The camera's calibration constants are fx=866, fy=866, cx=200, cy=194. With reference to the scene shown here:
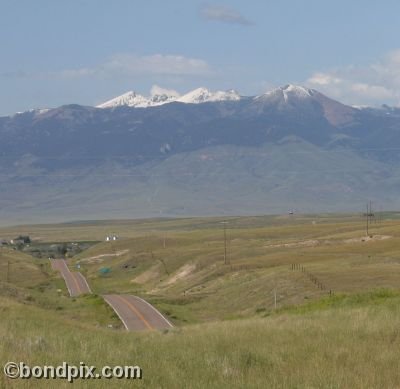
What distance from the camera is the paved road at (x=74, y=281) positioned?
9797cm

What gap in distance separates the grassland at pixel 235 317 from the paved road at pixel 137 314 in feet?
3.68

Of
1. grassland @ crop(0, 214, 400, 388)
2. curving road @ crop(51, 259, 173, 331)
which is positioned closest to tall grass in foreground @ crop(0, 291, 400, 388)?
grassland @ crop(0, 214, 400, 388)

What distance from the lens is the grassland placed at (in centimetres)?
1527

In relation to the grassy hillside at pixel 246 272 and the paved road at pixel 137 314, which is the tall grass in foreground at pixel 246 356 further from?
the grassy hillside at pixel 246 272

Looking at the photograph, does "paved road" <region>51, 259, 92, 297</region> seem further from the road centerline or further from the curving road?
the curving road

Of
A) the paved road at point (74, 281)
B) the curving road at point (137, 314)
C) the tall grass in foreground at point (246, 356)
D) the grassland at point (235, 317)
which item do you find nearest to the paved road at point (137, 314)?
the curving road at point (137, 314)

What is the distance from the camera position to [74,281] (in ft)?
376

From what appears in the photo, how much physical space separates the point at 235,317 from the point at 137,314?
1155 cm

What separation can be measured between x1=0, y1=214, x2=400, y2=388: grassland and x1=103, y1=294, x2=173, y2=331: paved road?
3.68ft

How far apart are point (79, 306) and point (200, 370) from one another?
51.1 meters

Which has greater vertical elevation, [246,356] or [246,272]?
[246,356]

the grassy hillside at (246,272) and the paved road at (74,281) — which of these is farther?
the paved road at (74,281)

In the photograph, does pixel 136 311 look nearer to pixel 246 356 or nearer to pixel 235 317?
pixel 235 317

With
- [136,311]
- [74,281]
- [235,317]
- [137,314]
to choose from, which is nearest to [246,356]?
[235,317]
